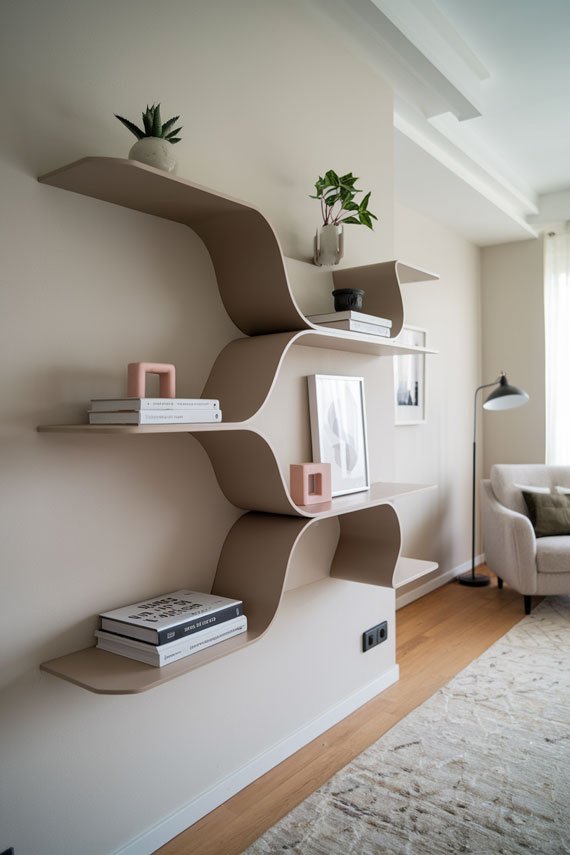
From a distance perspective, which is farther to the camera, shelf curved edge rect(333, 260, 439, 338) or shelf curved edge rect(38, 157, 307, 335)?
shelf curved edge rect(333, 260, 439, 338)

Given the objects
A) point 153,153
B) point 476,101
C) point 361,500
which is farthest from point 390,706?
point 476,101

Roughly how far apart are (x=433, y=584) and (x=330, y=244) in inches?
112

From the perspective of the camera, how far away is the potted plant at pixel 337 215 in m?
2.16

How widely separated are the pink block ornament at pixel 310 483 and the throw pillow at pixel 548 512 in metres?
2.31

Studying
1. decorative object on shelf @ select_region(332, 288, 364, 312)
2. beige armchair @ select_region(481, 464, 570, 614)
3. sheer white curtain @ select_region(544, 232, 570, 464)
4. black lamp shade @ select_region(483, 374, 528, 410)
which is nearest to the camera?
decorative object on shelf @ select_region(332, 288, 364, 312)

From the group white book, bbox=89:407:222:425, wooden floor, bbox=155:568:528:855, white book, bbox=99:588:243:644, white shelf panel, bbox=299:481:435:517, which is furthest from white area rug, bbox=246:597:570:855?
white book, bbox=89:407:222:425

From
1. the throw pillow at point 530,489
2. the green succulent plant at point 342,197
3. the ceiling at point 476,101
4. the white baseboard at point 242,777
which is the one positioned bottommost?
the white baseboard at point 242,777

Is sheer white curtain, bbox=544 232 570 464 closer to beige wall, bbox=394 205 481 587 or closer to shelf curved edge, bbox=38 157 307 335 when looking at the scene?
beige wall, bbox=394 205 481 587

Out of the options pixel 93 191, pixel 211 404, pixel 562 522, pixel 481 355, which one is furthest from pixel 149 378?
pixel 481 355

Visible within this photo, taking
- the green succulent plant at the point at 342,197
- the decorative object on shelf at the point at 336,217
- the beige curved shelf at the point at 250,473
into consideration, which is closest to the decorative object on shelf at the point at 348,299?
the decorative object on shelf at the point at 336,217

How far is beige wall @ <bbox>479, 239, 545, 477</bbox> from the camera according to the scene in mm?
4828

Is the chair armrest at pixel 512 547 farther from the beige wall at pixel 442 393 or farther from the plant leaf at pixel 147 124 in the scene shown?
the plant leaf at pixel 147 124

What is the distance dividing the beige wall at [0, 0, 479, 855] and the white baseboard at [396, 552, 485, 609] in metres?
1.61

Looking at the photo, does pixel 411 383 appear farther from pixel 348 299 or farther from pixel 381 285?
pixel 348 299
